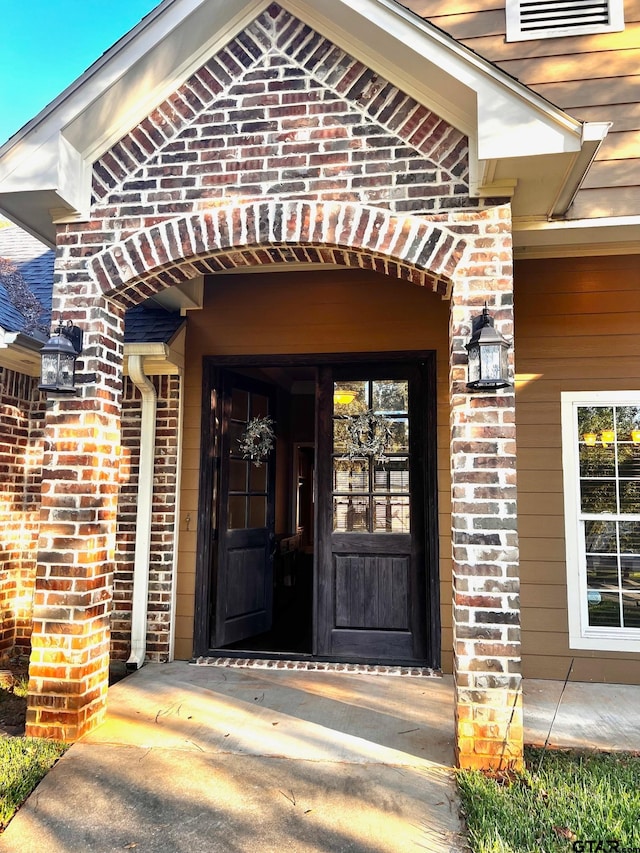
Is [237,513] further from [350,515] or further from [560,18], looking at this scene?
[560,18]

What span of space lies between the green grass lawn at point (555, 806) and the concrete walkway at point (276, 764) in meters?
0.12

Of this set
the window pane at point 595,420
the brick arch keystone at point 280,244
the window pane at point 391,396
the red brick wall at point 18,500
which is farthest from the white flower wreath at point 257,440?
the window pane at point 595,420

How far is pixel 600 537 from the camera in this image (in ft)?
13.5

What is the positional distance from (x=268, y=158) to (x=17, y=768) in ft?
10.9

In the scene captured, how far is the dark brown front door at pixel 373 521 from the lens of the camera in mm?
4355

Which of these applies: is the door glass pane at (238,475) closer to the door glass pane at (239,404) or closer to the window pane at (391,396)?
the door glass pane at (239,404)

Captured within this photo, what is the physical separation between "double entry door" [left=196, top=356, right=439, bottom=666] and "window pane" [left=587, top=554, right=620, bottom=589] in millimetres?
1092

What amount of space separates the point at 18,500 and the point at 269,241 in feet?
10.2

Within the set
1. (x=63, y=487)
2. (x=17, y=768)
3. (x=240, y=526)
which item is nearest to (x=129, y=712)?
(x=17, y=768)

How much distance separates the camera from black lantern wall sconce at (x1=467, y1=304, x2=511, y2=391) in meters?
2.71

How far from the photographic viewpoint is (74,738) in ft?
9.69

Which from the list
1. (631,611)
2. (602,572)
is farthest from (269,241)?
(631,611)

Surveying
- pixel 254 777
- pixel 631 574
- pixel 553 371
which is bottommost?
pixel 254 777

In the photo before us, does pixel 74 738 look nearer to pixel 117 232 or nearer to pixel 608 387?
pixel 117 232
